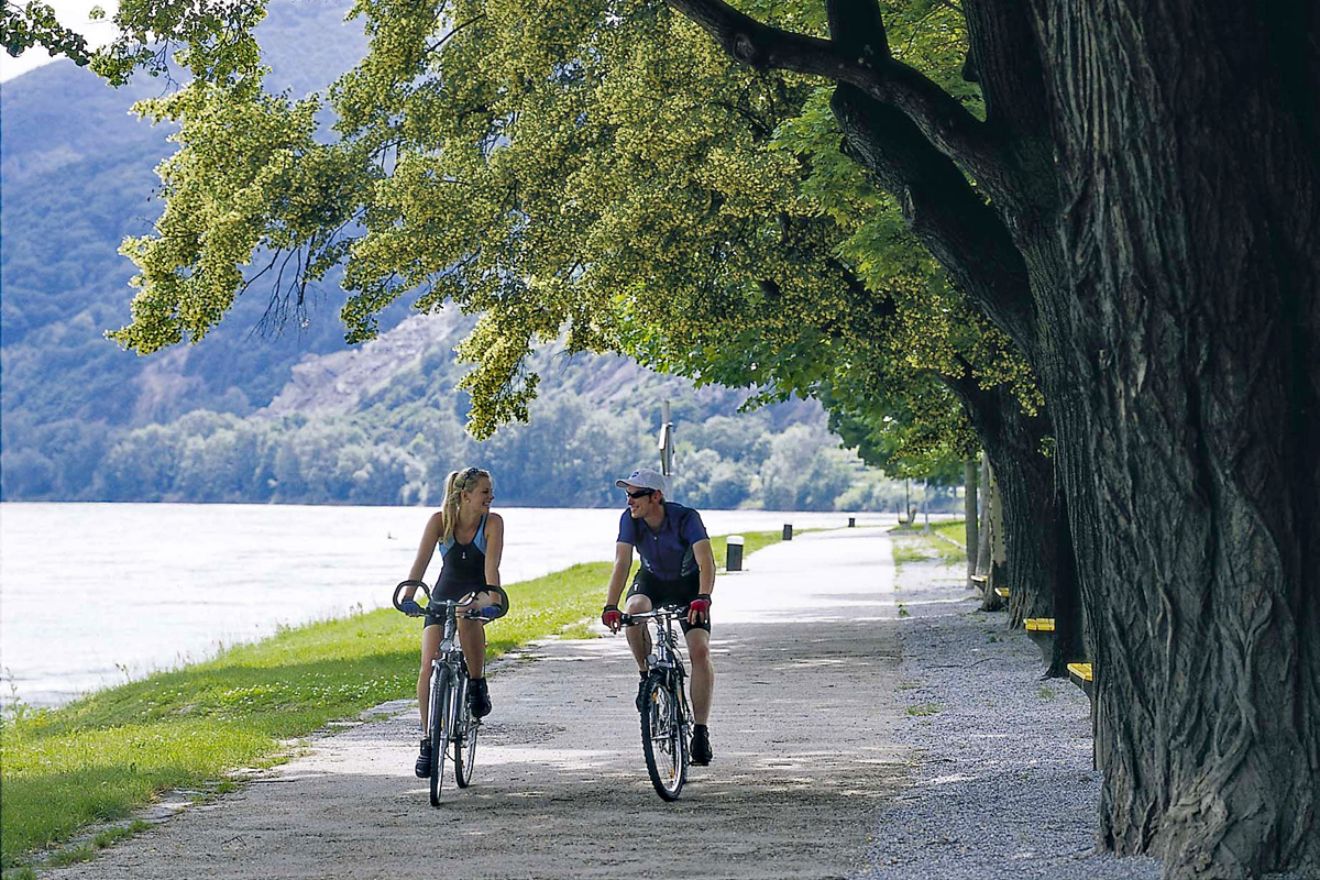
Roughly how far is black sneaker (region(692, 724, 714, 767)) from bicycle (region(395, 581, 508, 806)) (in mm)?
1314

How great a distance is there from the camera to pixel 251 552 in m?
77.8

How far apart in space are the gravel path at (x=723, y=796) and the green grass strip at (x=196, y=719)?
48cm

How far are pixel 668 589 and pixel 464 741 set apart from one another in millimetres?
1416

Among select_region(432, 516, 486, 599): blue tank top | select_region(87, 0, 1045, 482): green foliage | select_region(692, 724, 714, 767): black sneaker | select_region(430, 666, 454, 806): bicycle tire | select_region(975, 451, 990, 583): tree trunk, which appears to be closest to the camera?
select_region(430, 666, 454, 806): bicycle tire

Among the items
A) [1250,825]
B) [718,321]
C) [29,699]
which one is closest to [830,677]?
[718,321]

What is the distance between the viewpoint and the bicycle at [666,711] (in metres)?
9.48

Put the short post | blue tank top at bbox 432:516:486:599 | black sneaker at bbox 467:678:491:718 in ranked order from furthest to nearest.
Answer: the short post, black sneaker at bbox 467:678:491:718, blue tank top at bbox 432:516:486:599

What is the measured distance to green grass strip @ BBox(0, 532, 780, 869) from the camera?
9.76 metres

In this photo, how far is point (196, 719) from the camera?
15.4m

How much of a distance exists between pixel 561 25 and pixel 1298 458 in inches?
519

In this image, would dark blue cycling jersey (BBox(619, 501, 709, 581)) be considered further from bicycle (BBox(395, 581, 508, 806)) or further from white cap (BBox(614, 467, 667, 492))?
bicycle (BBox(395, 581, 508, 806))

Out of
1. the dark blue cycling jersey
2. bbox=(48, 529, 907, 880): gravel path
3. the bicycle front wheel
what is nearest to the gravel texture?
bbox=(48, 529, 907, 880): gravel path

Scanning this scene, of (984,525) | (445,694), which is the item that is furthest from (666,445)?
(445,694)

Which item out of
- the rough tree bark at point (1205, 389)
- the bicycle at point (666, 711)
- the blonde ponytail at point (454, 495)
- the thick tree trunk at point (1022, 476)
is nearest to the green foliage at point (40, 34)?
the blonde ponytail at point (454, 495)
